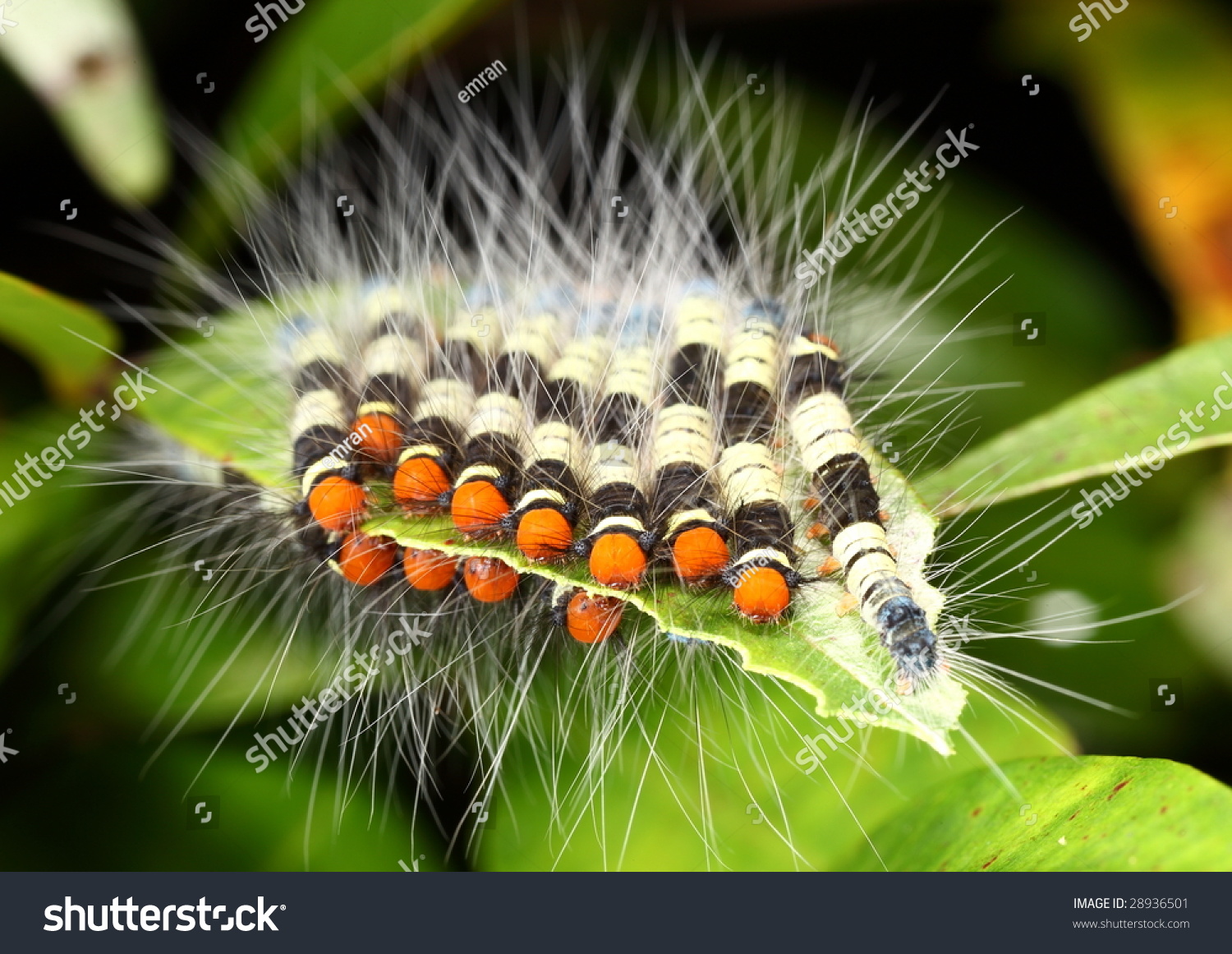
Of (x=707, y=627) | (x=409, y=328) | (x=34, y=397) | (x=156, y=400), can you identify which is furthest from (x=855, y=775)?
(x=34, y=397)

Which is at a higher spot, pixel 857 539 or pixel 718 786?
pixel 857 539

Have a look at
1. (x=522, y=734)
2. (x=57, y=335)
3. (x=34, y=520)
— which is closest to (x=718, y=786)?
(x=522, y=734)

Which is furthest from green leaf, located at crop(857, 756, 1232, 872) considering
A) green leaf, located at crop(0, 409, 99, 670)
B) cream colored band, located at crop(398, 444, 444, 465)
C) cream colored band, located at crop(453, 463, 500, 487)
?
green leaf, located at crop(0, 409, 99, 670)

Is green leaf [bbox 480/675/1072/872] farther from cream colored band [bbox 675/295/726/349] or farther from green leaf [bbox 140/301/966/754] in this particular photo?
cream colored band [bbox 675/295/726/349]

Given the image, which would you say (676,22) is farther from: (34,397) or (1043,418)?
(34,397)

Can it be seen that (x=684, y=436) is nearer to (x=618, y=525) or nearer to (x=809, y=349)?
(x=618, y=525)

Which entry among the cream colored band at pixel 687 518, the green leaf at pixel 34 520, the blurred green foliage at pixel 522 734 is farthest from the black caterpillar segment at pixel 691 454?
the green leaf at pixel 34 520

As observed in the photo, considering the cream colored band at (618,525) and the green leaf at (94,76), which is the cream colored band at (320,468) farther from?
the green leaf at (94,76)
